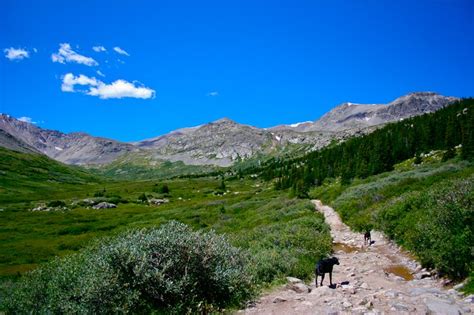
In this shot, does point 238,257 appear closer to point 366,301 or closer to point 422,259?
point 366,301

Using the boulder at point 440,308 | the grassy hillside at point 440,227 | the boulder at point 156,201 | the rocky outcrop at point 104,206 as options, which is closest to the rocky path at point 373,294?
the boulder at point 440,308

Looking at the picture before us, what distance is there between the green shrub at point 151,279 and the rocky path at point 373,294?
1.28 meters

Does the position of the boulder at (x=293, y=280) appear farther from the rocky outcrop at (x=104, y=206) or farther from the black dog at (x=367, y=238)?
the rocky outcrop at (x=104, y=206)

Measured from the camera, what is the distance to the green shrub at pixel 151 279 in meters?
9.96

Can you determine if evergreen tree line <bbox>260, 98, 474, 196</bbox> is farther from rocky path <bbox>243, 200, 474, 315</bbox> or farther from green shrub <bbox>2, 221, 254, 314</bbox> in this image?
green shrub <bbox>2, 221, 254, 314</bbox>

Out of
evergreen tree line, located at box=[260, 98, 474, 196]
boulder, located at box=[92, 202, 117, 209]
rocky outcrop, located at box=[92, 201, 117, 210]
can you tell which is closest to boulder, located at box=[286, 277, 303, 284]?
evergreen tree line, located at box=[260, 98, 474, 196]

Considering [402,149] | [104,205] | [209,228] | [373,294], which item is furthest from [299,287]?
[104,205]

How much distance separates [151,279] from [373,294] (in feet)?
24.2

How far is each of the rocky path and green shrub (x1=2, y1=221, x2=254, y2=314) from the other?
1.28 meters

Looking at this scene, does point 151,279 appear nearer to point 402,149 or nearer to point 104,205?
point 402,149

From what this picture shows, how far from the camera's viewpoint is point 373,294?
472 inches

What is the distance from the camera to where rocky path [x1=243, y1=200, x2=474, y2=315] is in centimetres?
1037

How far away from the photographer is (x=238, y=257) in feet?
44.0

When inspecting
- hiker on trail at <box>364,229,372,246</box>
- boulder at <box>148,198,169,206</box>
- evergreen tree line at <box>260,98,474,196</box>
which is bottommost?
boulder at <box>148,198,169,206</box>
